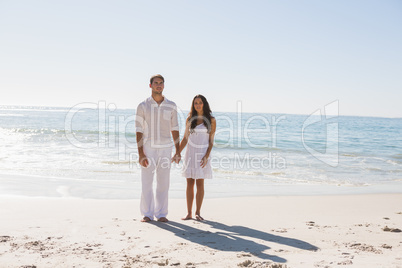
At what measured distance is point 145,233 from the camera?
4098mm

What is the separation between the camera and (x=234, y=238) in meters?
3.97

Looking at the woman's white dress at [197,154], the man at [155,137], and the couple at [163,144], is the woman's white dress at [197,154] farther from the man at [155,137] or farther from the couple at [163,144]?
the man at [155,137]

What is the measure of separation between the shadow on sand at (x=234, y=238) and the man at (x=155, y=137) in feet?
1.42

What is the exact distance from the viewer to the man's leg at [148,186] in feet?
15.5

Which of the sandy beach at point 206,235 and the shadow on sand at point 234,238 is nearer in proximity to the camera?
the sandy beach at point 206,235

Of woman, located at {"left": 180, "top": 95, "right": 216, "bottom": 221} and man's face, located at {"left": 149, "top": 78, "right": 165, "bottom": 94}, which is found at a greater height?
man's face, located at {"left": 149, "top": 78, "right": 165, "bottom": 94}

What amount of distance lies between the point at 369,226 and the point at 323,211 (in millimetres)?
971

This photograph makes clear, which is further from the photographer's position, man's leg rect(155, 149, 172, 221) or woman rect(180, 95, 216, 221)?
woman rect(180, 95, 216, 221)

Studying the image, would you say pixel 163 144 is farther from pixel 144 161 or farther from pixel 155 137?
pixel 144 161

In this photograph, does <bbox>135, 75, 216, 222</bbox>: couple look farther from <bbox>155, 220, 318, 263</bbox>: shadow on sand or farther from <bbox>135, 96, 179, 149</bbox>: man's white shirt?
<bbox>155, 220, 318, 263</bbox>: shadow on sand

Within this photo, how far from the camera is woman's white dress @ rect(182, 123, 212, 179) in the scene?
4.88m

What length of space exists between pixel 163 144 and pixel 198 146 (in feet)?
1.76

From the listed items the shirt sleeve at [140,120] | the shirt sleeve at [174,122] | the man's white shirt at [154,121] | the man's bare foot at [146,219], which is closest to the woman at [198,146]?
the shirt sleeve at [174,122]

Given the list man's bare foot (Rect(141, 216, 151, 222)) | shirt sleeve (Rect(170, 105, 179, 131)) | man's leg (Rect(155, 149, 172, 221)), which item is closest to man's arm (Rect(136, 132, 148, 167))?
man's leg (Rect(155, 149, 172, 221))
